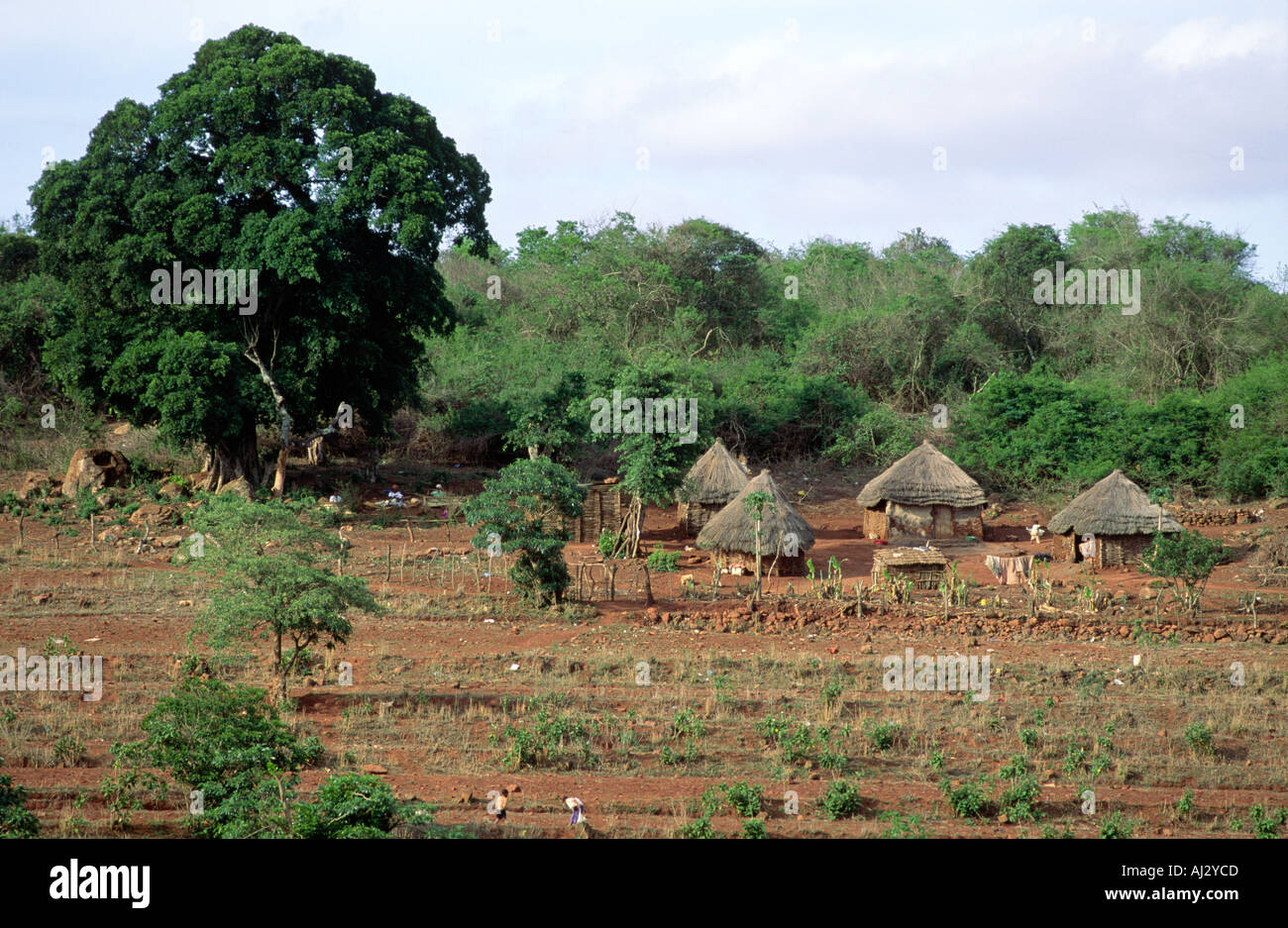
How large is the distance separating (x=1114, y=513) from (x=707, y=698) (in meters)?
10.5

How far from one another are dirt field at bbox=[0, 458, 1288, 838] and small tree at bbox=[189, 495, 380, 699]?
33.1 inches

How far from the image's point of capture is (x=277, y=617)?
11.7 meters

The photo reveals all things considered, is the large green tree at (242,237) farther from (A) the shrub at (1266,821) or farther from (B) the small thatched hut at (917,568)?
(A) the shrub at (1266,821)

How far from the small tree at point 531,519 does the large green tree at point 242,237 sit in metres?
7.24

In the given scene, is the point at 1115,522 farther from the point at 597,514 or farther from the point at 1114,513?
the point at 597,514

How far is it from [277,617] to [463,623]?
4258mm

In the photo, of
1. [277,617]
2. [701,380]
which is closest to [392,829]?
[277,617]

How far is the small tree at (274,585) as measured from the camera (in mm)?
11672

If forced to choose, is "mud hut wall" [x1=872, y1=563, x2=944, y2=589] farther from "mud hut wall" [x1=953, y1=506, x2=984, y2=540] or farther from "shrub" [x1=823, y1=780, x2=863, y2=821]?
"shrub" [x1=823, y1=780, x2=863, y2=821]

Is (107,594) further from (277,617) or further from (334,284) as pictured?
(334,284)

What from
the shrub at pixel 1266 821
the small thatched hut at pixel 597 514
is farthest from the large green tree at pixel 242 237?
the shrub at pixel 1266 821

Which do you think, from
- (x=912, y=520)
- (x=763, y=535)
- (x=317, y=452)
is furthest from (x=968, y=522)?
(x=317, y=452)

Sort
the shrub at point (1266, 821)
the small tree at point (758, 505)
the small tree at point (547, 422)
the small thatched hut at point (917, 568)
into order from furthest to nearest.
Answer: the small tree at point (547, 422) → the small thatched hut at point (917, 568) → the small tree at point (758, 505) → the shrub at point (1266, 821)

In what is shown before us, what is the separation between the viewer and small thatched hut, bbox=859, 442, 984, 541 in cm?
2294
